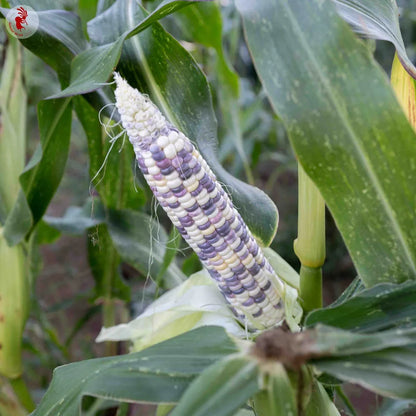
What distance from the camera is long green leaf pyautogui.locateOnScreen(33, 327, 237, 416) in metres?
0.28

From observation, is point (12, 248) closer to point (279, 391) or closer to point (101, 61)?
point (101, 61)

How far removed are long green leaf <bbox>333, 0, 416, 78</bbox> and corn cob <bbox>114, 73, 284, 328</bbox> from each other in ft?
0.51

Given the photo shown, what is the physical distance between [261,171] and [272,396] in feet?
6.17

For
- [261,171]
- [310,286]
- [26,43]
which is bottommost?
[261,171]

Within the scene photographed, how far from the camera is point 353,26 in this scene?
1.17ft

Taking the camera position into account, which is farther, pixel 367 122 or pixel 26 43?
pixel 26 43

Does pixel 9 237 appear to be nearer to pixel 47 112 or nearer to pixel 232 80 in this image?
pixel 47 112

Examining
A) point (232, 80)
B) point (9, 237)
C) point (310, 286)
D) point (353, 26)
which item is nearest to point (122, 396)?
point (310, 286)

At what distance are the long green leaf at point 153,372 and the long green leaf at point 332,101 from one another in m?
0.13

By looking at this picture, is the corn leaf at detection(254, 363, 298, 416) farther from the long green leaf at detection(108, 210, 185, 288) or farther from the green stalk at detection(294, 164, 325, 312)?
the long green leaf at detection(108, 210, 185, 288)

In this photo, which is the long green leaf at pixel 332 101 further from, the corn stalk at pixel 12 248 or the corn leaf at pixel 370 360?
the corn stalk at pixel 12 248

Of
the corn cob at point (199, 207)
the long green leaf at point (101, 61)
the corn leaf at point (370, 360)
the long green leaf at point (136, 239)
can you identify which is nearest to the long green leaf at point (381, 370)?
the corn leaf at point (370, 360)

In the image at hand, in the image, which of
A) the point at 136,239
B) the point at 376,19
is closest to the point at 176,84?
the point at 376,19

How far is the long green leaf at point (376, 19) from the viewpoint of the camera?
0.35 m
